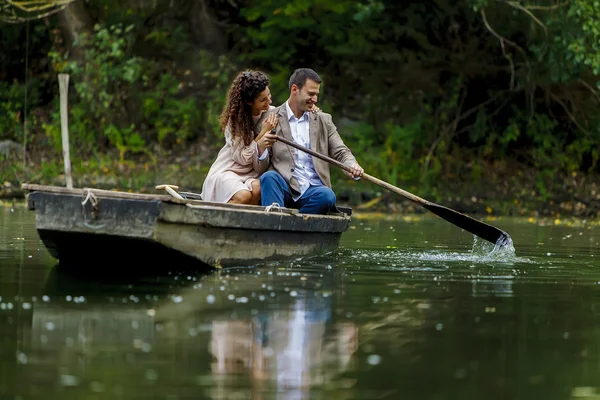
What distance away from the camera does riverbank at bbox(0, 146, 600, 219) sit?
1825cm

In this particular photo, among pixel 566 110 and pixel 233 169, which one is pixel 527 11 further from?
pixel 233 169

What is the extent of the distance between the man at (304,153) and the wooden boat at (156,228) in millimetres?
389

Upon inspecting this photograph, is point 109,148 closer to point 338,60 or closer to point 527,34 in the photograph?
point 338,60

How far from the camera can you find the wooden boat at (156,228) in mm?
8312

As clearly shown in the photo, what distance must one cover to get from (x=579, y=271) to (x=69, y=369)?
5.56 m

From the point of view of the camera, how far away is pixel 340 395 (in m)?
4.85

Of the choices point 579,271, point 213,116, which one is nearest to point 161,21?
point 213,116

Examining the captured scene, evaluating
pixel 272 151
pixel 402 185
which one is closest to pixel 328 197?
pixel 272 151

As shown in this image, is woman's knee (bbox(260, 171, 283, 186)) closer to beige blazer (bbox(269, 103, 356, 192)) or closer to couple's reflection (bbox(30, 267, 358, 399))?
beige blazer (bbox(269, 103, 356, 192))

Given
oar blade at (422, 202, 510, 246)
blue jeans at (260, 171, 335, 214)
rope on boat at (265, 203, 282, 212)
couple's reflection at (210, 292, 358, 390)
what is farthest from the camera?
oar blade at (422, 202, 510, 246)

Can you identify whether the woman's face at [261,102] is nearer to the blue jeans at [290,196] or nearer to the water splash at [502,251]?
the blue jeans at [290,196]

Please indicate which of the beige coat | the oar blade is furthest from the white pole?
the oar blade

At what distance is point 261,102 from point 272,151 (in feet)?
1.87

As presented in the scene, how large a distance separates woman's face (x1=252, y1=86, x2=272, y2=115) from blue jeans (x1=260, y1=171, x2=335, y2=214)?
1.68 ft
